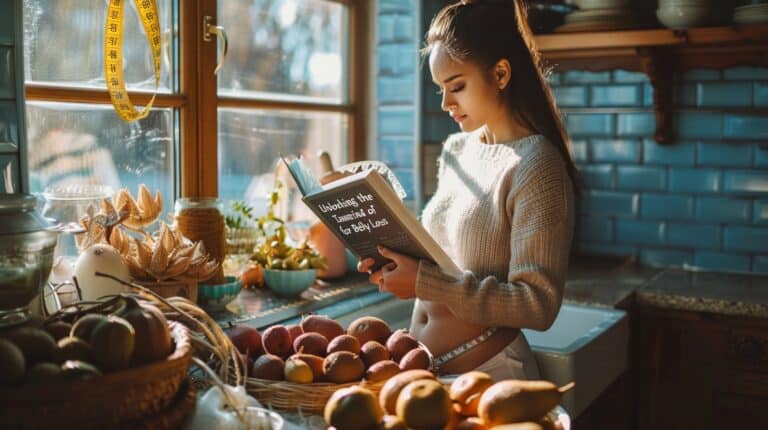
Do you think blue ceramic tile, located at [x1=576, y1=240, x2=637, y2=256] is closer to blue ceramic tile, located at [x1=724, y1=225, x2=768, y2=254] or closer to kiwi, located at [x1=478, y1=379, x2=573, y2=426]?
blue ceramic tile, located at [x1=724, y1=225, x2=768, y2=254]

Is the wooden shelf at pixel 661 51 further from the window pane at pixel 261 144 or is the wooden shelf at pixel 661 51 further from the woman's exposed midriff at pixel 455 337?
the woman's exposed midriff at pixel 455 337

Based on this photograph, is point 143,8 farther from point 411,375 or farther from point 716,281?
point 716,281

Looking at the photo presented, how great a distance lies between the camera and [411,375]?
1347 mm

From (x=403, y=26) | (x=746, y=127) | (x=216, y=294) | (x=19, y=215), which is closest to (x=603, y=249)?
(x=746, y=127)

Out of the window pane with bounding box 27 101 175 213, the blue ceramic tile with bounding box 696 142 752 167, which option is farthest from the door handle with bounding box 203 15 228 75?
the blue ceramic tile with bounding box 696 142 752 167

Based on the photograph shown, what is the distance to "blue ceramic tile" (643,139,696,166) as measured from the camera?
3252 millimetres

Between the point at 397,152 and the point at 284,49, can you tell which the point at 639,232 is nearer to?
the point at 397,152

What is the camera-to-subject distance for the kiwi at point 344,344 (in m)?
1.52

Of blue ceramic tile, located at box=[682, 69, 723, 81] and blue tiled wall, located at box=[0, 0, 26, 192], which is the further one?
blue ceramic tile, located at box=[682, 69, 723, 81]

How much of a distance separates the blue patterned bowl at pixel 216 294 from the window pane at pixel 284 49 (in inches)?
25.6

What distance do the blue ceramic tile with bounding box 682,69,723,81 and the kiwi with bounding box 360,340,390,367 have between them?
2178 millimetres

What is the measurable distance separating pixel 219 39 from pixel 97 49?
0.42 meters

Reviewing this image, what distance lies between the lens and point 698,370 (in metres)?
2.82

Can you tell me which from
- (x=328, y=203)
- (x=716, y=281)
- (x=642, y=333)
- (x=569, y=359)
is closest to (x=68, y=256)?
(x=328, y=203)
